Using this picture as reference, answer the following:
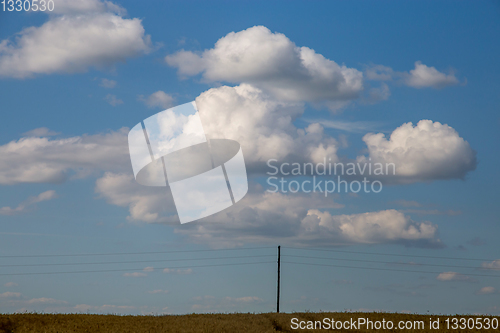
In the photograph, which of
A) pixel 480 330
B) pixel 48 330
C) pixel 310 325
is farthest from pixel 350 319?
pixel 48 330

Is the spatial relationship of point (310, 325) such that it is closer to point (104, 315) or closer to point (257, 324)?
point (257, 324)

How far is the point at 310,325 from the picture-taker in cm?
3953

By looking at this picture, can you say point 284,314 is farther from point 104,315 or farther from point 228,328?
point 104,315

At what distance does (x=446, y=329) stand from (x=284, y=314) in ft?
47.5

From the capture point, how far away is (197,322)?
1538 inches

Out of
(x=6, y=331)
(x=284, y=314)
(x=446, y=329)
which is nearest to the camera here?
(x=6, y=331)

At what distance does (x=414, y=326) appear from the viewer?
40.7 m

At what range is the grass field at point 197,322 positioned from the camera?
3612 centimetres

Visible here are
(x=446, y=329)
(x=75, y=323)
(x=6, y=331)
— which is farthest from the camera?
(x=446, y=329)

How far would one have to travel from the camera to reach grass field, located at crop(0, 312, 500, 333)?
→ 36.1 meters

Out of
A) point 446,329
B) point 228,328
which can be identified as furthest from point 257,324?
point 446,329

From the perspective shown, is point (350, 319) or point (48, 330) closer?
point (48, 330)

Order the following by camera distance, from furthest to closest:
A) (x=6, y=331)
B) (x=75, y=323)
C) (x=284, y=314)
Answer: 1. (x=284, y=314)
2. (x=75, y=323)
3. (x=6, y=331)

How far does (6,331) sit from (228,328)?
673 inches
